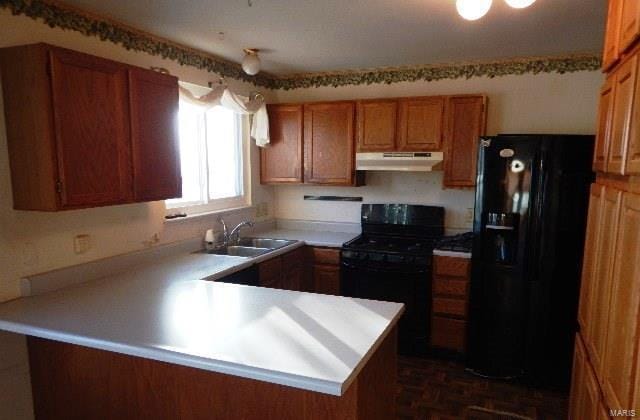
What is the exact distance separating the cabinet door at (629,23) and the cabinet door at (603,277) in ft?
1.54

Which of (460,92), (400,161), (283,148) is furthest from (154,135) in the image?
(460,92)

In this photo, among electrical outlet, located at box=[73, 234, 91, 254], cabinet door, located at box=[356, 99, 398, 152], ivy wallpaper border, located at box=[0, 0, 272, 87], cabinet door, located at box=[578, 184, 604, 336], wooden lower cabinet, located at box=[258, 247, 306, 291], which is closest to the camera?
cabinet door, located at box=[578, 184, 604, 336]

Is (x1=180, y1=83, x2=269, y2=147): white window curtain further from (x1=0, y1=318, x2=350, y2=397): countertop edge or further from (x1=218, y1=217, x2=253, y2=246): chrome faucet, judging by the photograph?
(x1=0, y1=318, x2=350, y2=397): countertop edge

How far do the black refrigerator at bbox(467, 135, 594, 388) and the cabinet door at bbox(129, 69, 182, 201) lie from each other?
6.88ft

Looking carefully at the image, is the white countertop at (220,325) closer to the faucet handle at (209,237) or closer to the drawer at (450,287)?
the faucet handle at (209,237)

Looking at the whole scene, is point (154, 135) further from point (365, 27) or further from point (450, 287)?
point (450, 287)

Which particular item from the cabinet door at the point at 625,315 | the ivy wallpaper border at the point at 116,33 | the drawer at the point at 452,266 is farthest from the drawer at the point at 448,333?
the ivy wallpaper border at the point at 116,33

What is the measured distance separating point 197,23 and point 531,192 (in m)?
2.41

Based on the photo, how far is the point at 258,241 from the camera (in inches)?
143

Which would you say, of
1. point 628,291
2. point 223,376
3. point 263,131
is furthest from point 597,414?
point 263,131

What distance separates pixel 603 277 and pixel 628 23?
83cm

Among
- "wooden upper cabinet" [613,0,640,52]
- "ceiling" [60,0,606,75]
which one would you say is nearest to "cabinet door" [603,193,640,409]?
"wooden upper cabinet" [613,0,640,52]

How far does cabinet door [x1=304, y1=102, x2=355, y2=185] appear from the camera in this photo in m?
3.68

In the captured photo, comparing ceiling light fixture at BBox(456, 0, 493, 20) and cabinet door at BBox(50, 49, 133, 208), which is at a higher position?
ceiling light fixture at BBox(456, 0, 493, 20)
